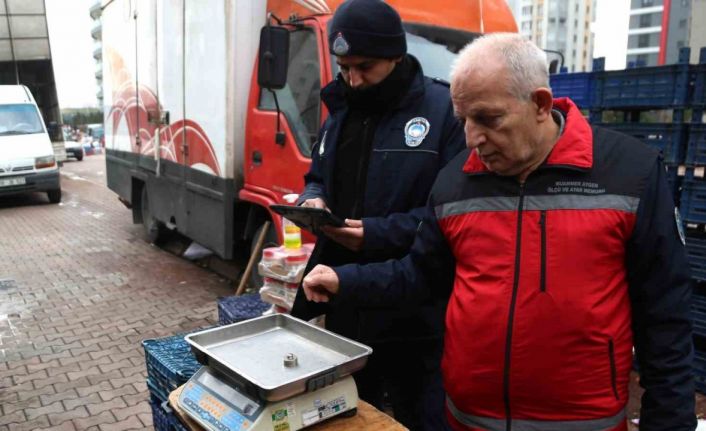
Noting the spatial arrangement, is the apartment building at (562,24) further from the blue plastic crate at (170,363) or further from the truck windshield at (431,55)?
the blue plastic crate at (170,363)

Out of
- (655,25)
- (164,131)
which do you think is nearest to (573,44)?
(655,25)

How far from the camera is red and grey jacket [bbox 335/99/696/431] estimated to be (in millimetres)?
1483

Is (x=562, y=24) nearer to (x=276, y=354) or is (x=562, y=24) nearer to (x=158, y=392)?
(x=158, y=392)

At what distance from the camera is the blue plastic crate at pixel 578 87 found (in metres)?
4.61

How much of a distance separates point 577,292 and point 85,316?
5.40 metres

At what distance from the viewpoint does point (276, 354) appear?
1.83 m

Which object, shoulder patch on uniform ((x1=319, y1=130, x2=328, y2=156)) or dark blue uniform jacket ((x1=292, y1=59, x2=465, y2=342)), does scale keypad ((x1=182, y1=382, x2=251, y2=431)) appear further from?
shoulder patch on uniform ((x1=319, y1=130, x2=328, y2=156))

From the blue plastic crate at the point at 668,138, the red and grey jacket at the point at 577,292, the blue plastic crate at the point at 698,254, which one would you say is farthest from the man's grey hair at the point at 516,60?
the blue plastic crate at the point at 698,254

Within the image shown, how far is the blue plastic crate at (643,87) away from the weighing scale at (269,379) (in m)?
3.41

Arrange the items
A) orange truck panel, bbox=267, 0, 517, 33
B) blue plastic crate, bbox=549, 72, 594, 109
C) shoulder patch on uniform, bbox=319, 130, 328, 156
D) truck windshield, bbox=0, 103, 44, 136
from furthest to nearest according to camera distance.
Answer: truck windshield, bbox=0, 103, 44, 136, blue plastic crate, bbox=549, 72, 594, 109, orange truck panel, bbox=267, 0, 517, 33, shoulder patch on uniform, bbox=319, 130, 328, 156

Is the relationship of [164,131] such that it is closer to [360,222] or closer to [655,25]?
[360,222]

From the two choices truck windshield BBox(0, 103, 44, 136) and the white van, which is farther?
truck windshield BBox(0, 103, 44, 136)

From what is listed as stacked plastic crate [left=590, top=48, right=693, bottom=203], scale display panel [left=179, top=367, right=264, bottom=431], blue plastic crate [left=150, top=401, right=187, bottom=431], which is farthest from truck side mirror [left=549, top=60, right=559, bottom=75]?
scale display panel [left=179, top=367, right=264, bottom=431]

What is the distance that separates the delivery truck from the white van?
550cm
